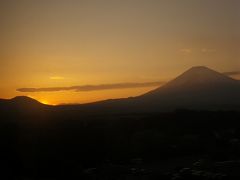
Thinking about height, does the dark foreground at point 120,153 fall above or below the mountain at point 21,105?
below

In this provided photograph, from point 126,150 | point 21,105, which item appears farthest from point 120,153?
point 21,105

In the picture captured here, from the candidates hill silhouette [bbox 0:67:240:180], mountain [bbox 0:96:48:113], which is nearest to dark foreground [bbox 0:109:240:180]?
hill silhouette [bbox 0:67:240:180]

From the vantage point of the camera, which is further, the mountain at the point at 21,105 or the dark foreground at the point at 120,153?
the mountain at the point at 21,105

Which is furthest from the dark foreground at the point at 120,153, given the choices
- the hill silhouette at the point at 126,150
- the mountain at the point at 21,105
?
the mountain at the point at 21,105

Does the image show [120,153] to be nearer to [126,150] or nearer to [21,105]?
[126,150]

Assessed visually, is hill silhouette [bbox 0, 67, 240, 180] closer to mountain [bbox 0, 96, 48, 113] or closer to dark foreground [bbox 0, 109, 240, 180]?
dark foreground [bbox 0, 109, 240, 180]

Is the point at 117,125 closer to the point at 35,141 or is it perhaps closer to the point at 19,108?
the point at 35,141

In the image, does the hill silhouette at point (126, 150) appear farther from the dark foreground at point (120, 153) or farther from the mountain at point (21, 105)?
the mountain at point (21, 105)

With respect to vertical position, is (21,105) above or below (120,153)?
above

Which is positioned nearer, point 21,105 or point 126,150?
point 126,150
